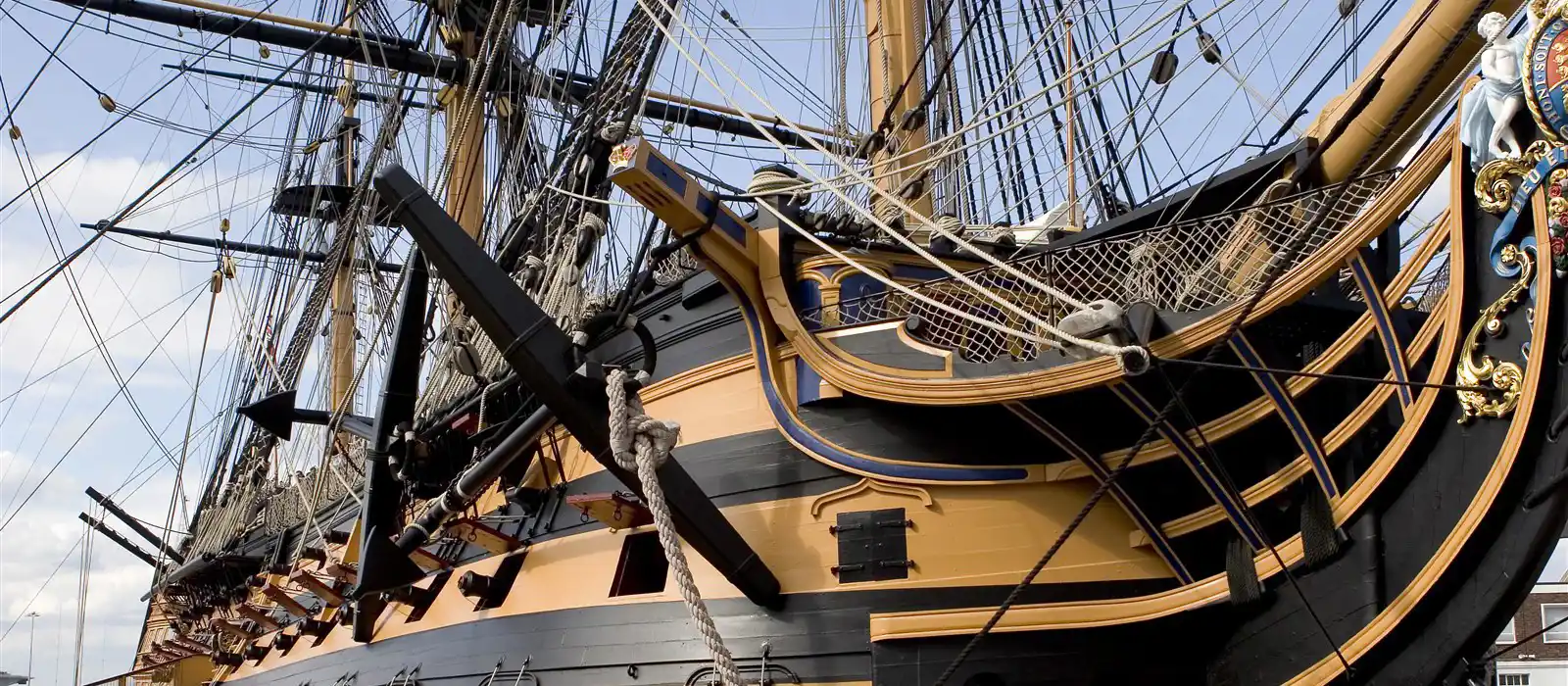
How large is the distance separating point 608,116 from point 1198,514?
5113 millimetres

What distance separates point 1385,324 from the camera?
4.97m

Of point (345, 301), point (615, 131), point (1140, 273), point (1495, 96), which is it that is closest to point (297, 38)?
point (345, 301)

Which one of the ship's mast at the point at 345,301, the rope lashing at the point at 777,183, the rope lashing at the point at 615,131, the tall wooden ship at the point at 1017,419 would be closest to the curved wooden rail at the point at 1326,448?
the tall wooden ship at the point at 1017,419

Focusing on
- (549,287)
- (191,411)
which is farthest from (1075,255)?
(191,411)

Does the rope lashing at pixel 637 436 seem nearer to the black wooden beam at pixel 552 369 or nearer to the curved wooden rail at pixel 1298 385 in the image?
the black wooden beam at pixel 552 369

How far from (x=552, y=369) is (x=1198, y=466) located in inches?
117

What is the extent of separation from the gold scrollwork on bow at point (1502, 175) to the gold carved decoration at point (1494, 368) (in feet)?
0.54

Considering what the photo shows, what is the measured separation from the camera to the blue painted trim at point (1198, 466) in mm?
5551

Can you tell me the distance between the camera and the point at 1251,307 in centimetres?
514

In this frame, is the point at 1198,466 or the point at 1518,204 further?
the point at 1198,466

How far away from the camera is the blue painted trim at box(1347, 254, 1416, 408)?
4926mm

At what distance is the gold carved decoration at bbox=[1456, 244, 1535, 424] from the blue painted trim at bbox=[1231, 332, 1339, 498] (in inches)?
27.0

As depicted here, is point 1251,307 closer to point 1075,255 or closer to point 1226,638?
point 1075,255

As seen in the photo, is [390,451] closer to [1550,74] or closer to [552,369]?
[552,369]
